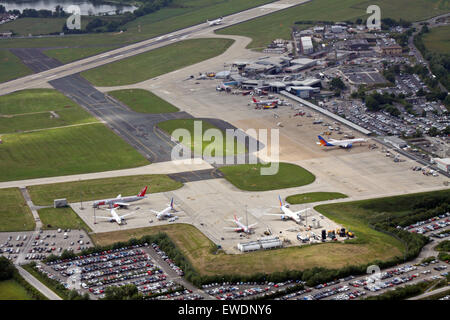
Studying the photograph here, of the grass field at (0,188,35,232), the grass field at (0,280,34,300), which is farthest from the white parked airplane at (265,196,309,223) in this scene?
the grass field at (0,280,34,300)

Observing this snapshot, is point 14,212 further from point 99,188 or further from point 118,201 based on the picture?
point 118,201

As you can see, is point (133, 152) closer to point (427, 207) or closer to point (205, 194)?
point (205, 194)

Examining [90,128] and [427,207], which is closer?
[427,207]

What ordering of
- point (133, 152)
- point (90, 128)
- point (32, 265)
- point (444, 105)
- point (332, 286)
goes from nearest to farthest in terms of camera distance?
point (332, 286) < point (32, 265) < point (133, 152) < point (90, 128) < point (444, 105)

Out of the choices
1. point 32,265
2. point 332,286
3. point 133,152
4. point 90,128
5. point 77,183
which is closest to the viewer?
point 332,286

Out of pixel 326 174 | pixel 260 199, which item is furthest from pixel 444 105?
pixel 260 199

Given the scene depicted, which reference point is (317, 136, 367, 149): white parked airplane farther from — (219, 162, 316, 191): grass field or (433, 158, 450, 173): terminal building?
(433, 158, 450, 173): terminal building
